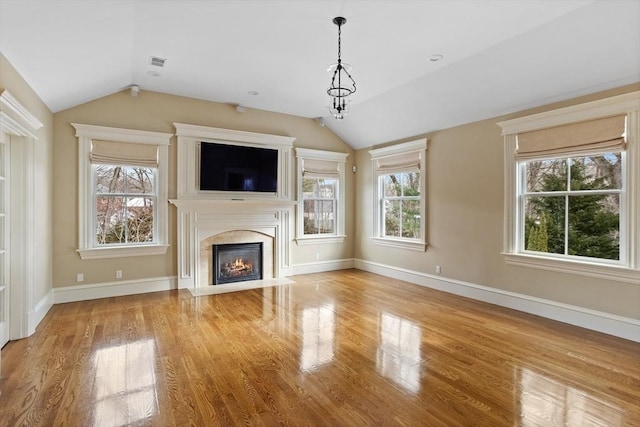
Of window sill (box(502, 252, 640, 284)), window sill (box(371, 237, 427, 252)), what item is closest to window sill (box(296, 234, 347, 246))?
window sill (box(371, 237, 427, 252))

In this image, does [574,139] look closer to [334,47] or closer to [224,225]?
[334,47]

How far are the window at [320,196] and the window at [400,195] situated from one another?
2.49 feet

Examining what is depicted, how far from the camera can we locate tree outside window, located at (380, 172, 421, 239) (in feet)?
20.1

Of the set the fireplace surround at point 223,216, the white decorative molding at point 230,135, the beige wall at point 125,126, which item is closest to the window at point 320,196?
the fireplace surround at point 223,216

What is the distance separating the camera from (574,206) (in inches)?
161

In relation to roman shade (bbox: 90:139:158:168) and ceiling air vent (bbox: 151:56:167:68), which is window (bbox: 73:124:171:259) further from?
ceiling air vent (bbox: 151:56:167:68)

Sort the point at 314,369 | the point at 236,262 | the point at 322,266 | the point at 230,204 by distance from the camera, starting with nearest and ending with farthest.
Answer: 1. the point at 314,369
2. the point at 230,204
3. the point at 236,262
4. the point at 322,266

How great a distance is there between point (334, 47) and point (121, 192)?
3.70 m

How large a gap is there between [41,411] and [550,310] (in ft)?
16.4

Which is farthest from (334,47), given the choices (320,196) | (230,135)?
(320,196)

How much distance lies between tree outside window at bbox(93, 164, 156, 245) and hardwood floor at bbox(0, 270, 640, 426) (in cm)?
111

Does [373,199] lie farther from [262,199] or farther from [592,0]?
[592,0]

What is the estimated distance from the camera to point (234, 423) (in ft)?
6.94

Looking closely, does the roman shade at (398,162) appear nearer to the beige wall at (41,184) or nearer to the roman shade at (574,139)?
the roman shade at (574,139)
